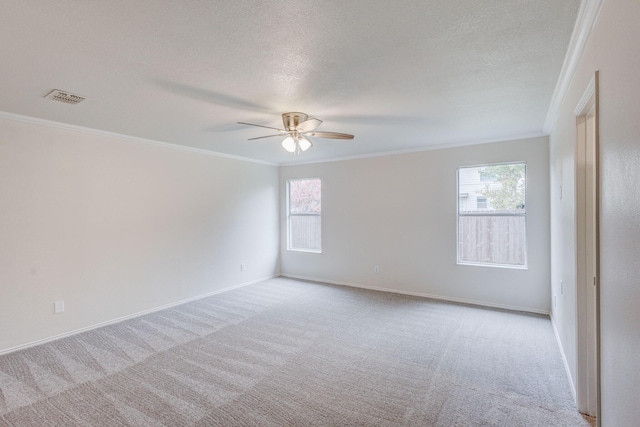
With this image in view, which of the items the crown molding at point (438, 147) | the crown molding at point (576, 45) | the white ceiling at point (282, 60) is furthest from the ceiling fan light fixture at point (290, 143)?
the crown molding at point (438, 147)

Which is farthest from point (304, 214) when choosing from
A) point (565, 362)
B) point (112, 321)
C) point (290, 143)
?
point (565, 362)

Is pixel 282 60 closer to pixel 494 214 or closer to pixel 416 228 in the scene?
pixel 416 228

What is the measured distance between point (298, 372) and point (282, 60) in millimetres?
2611

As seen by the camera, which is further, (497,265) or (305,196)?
(305,196)

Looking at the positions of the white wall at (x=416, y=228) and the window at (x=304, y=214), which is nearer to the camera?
the white wall at (x=416, y=228)

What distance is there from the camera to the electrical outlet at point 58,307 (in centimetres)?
358

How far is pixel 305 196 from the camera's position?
6.63 metres

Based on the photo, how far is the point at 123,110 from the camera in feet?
10.4

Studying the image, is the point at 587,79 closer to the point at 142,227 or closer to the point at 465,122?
the point at 465,122

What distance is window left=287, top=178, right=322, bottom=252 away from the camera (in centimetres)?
646

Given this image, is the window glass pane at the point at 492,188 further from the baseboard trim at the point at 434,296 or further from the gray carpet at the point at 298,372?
the gray carpet at the point at 298,372

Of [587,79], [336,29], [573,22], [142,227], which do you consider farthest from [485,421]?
[142,227]

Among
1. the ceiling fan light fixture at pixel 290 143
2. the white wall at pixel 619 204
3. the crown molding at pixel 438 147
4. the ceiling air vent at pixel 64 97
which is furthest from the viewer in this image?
the crown molding at pixel 438 147

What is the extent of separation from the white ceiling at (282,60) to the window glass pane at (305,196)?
283cm
